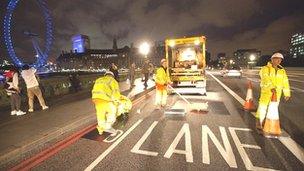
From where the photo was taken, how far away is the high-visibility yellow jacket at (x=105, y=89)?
6.53 m

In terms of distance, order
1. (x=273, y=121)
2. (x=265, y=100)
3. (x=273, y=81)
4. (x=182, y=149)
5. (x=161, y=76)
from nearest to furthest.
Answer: (x=182, y=149)
(x=273, y=121)
(x=273, y=81)
(x=265, y=100)
(x=161, y=76)

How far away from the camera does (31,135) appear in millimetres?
6598

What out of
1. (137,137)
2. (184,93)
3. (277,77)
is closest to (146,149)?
(137,137)

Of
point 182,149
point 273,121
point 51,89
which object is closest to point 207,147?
point 182,149

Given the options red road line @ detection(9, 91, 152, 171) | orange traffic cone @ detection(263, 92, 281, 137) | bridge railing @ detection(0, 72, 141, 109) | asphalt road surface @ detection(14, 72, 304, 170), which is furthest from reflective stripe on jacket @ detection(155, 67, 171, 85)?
bridge railing @ detection(0, 72, 141, 109)

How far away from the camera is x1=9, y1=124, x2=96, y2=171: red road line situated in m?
5.04

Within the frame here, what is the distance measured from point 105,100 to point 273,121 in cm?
423

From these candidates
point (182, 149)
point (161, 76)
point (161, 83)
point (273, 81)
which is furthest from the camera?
point (161, 83)

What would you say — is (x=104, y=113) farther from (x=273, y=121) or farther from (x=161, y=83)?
(x=273, y=121)

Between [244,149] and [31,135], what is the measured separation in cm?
511

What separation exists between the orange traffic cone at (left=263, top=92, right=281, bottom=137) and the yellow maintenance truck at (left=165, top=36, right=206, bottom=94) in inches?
319

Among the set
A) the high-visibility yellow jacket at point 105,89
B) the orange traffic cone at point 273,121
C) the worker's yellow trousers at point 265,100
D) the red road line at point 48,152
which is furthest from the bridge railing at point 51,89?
the orange traffic cone at point 273,121

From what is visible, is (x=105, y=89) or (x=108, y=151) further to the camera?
(x=105, y=89)

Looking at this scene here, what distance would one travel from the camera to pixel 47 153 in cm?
567
